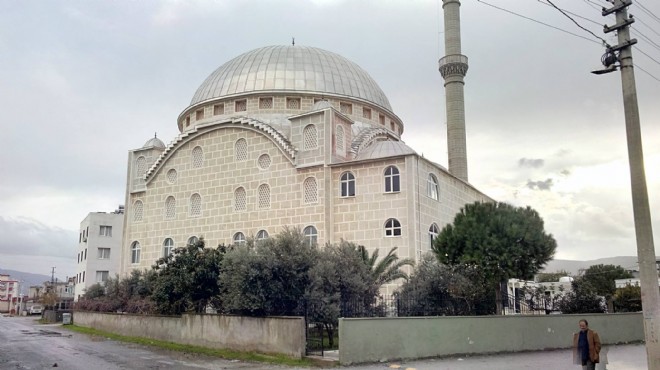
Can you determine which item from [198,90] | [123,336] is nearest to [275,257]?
[123,336]

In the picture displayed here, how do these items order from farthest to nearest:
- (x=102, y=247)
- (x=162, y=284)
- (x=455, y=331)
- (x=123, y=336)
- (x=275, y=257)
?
(x=102, y=247)
(x=123, y=336)
(x=162, y=284)
(x=275, y=257)
(x=455, y=331)

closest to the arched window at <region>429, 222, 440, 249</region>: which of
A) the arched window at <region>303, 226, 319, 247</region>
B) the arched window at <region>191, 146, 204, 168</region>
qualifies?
the arched window at <region>303, 226, 319, 247</region>

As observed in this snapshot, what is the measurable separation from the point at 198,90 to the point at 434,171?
2156 cm

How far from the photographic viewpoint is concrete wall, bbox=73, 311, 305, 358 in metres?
17.0

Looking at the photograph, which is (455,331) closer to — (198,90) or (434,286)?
(434,286)

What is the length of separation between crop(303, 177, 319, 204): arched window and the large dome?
31.3 feet

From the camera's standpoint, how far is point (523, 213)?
23.6 m

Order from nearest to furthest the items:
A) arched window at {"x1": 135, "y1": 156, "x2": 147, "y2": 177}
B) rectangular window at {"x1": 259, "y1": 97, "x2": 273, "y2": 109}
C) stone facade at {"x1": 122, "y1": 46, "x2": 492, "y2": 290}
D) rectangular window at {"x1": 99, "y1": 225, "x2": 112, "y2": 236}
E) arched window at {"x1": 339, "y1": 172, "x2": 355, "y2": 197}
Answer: stone facade at {"x1": 122, "y1": 46, "x2": 492, "y2": 290} < arched window at {"x1": 339, "y1": 172, "x2": 355, "y2": 197} < rectangular window at {"x1": 259, "y1": 97, "x2": 273, "y2": 109} < arched window at {"x1": 135, "y1": 156, "x2": 147, "y2": 177} < rectangular window at {"x1": 99, "y1": 225, "x2": 112, "y2": 236}

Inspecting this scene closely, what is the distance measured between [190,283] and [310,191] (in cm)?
1082

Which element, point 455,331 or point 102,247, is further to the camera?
point 102,247

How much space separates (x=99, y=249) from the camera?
61.5m

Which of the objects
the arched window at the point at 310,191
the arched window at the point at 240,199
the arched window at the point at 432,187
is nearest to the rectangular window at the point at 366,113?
the arched window at the point at 310,191

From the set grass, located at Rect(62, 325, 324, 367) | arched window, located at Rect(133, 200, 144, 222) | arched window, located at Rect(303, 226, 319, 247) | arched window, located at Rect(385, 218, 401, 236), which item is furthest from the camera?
arched window, located at Rect(133, 200, 144, 222)

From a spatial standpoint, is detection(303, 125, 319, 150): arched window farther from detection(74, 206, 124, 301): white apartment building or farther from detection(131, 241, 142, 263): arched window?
detection(74, 206, 124, 301): white apartment building
